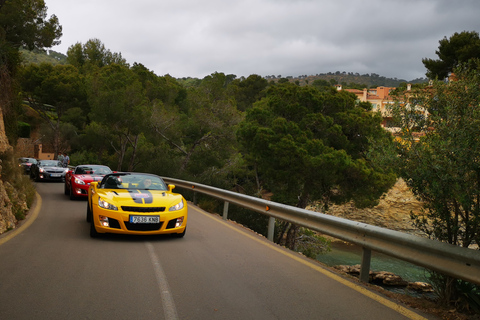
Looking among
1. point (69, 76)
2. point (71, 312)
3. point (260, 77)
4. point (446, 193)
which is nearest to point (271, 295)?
point (71, 312)

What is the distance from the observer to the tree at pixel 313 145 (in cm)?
2133

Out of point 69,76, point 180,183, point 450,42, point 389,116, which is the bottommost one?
point 180,183

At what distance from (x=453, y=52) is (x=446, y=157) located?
108 feet

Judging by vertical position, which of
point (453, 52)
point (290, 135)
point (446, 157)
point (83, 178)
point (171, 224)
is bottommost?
point (83, 178)

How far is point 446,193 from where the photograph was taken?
6047mm

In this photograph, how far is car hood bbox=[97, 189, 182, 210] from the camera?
8.30m

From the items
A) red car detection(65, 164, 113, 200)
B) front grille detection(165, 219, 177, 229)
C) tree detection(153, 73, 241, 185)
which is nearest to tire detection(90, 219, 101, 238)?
front grille detection(165, 219, 177, 229)

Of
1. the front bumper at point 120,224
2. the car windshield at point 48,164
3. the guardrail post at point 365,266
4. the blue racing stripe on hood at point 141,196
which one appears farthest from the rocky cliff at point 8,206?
the car windshield at point 48,164

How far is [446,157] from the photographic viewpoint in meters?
5.98

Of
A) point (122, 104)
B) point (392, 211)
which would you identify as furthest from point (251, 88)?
point (122, 104)

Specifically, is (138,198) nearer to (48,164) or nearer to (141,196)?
(141,196)

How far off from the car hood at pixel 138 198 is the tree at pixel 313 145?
12.9m

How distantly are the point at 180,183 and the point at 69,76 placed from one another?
32137 mm

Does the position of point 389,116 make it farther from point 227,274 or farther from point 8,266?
point 8,266
